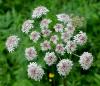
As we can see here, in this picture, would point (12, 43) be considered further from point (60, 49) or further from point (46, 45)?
point (60, 49)

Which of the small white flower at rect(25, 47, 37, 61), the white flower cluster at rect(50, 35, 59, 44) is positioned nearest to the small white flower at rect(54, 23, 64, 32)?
the white flower cluster at rect(50, 35, 59, 44)

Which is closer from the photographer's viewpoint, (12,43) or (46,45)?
(46,45)

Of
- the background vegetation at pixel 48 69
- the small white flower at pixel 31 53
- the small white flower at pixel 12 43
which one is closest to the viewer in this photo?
the small white flower at pixel 31 53

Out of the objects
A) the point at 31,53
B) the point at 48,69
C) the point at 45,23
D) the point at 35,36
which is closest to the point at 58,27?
the point at 45,23

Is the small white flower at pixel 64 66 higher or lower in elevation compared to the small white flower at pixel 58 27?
lower

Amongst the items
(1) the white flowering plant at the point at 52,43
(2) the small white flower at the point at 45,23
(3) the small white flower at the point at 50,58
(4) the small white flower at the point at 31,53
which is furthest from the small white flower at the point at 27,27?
(3) the small white flower at the point at 50,58

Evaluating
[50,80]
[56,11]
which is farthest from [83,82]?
[56,11]

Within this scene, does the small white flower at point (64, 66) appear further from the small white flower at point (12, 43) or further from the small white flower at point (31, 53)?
the small white flower at point (12, 43)

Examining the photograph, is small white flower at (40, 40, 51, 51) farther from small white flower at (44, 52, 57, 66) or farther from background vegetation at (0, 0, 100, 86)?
background vegetation at (0, 0, 100, 86)
